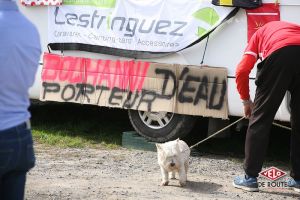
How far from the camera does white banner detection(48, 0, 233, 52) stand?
683 cm

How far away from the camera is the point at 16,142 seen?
9.19 feet

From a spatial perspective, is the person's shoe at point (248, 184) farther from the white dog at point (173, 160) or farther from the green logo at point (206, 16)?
the green logo at point (206, 16)

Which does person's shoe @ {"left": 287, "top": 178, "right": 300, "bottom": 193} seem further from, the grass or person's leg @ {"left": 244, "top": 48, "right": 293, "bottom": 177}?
the grass

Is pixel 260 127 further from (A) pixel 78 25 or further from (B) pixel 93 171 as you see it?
(A) pixel 78 25

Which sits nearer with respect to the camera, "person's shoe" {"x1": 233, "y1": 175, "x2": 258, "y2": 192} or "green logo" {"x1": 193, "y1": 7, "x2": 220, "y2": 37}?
"person's shoe" {"x1": 233, "y1": 175, "x2": 258, "y2": 192}

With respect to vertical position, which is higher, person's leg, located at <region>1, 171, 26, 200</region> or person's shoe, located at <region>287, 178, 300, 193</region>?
person's leg, located at <region>1, 171, 26, 200</region>

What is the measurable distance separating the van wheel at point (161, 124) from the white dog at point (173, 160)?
51.3 inches

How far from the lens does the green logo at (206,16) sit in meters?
6.71

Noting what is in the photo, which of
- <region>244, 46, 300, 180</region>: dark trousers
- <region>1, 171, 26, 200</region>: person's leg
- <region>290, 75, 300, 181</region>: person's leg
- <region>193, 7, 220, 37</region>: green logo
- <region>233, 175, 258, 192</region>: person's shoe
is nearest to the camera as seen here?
<region>1, 171, 26, 200</region>: person's leg

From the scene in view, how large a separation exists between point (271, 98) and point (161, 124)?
2.21m

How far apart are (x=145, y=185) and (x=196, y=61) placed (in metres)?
1.73

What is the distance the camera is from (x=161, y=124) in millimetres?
7312

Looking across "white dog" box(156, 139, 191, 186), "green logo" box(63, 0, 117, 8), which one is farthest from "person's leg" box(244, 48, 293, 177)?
"green logo" box(63, 0, 117, 8)

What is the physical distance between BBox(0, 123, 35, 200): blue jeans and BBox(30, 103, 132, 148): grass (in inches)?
184
